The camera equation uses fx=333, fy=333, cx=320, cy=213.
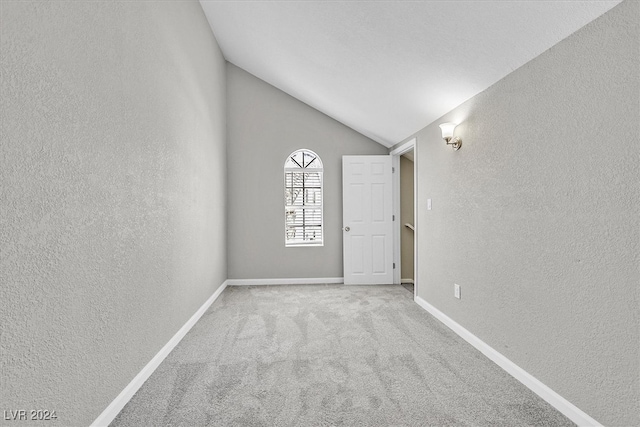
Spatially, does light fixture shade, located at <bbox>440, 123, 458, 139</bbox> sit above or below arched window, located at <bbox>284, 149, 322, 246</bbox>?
above

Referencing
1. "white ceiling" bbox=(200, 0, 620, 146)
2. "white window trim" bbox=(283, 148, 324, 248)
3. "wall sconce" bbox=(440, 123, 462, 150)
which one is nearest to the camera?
"white ceiling" bbox=(200, 0, 620, 146)

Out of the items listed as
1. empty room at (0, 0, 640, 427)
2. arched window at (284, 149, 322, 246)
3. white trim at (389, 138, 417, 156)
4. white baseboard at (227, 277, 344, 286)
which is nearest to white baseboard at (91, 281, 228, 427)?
empty room at (0, 0, 640, 427)

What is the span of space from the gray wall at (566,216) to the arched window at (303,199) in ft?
9.11

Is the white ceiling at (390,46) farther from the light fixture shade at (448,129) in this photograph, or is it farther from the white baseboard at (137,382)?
the white baseboard at (137,382)

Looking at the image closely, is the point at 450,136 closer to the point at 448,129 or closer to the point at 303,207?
the point at 448,129

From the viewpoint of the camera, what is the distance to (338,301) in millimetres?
4125

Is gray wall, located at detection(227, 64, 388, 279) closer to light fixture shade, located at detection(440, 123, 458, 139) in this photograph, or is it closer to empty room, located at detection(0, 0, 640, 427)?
empty room, located at detection(0, 0, 640, 427)

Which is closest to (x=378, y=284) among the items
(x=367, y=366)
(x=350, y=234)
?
(x=350, y=234)

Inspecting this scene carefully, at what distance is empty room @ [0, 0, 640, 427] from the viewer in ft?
4.49

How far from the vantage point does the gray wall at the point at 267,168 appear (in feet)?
16.7

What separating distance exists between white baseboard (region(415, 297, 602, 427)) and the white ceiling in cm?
198

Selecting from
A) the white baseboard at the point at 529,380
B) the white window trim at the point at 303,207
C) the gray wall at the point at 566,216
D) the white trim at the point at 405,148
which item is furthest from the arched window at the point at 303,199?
the gray wall at the point at 566,216

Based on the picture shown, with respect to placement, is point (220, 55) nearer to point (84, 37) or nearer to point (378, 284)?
point (84, 37)

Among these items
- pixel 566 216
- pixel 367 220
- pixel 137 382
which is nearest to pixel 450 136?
pixel 566 216
